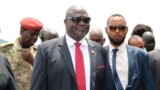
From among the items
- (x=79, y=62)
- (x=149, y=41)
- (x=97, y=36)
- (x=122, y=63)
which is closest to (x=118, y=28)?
(x=122, y=63)

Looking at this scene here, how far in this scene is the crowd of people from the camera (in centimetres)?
569

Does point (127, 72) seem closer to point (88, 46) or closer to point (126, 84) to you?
point (126, 84)

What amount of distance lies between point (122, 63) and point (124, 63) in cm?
3

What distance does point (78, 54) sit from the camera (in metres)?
5.86

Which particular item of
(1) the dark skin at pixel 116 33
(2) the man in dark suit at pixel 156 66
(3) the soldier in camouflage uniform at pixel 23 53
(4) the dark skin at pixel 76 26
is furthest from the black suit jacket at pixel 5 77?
(2) the man in dark suit at pixel 156 66

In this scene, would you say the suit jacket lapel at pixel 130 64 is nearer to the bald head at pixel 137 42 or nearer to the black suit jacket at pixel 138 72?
the black suit jacket at pixel 138 72

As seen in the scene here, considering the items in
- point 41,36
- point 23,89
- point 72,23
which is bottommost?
point 23,89

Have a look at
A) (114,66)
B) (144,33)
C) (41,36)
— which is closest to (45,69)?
(114,66)

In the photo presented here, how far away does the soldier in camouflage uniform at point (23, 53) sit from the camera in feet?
24.4

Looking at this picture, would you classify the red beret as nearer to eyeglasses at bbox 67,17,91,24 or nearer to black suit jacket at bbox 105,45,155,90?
black suit jacket at bbox 105,45,155,90

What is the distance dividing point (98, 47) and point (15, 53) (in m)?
1.91

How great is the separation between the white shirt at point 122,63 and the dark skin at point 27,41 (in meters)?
1.47

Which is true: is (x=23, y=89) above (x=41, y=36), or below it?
below

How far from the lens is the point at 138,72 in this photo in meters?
6.48
